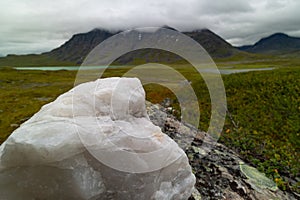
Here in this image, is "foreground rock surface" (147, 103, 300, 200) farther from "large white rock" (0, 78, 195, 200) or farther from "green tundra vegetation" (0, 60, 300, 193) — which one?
"large white rock" (0, 78, 195, 200)

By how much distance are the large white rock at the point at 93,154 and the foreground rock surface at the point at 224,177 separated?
93 centimetres

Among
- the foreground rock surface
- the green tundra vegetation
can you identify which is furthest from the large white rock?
the green tundra vegetation

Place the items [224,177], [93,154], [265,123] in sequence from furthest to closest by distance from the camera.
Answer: [265,123] < [224,177] < [93,154]

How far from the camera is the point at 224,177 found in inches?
221

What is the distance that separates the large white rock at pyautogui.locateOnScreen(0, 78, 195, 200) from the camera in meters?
3.38

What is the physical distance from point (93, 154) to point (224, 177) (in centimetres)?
343

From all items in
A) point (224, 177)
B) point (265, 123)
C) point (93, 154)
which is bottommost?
point (265, 123)

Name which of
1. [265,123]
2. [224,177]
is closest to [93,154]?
[224,177]

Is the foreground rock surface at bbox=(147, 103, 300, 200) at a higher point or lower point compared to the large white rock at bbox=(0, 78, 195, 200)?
lower

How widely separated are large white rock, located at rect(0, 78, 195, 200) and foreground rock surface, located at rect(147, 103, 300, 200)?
0.93 meters

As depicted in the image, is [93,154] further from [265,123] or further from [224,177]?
[265,123]

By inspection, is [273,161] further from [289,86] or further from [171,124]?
[289,86]

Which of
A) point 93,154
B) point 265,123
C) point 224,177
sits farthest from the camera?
point 265,123

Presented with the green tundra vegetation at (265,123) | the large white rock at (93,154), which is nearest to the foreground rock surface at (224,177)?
the green tundra vegetation at (265,123)
